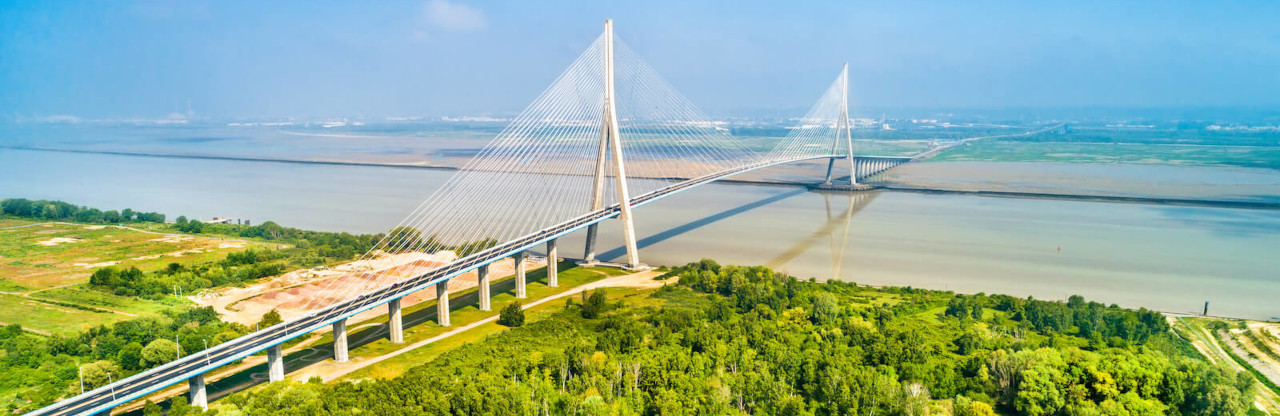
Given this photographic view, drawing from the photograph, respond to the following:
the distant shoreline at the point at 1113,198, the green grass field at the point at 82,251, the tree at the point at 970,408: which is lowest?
the tree at the point at 970,408

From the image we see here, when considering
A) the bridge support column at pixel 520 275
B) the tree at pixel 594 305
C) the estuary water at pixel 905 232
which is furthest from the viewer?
the estuary water at pixel 905 232

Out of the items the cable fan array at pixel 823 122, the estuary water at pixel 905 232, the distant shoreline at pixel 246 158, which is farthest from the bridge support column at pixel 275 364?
the distant shoreline at pixel 246 158

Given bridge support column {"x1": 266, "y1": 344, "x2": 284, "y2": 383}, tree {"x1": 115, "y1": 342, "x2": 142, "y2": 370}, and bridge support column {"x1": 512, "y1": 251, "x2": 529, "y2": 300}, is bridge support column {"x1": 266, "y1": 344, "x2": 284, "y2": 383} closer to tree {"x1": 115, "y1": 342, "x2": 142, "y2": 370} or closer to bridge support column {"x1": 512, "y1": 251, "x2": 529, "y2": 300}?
tree {"x1": 115, "y1": 342, "x2": 142, "y2": 370}

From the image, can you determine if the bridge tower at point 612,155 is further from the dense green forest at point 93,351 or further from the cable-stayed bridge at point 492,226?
the dense green forest at point 93,351

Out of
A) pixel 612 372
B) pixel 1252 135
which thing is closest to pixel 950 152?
pixel 1252 135

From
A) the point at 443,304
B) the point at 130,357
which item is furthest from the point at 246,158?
the point at 130,357

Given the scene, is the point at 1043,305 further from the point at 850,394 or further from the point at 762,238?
the point at 762,238
